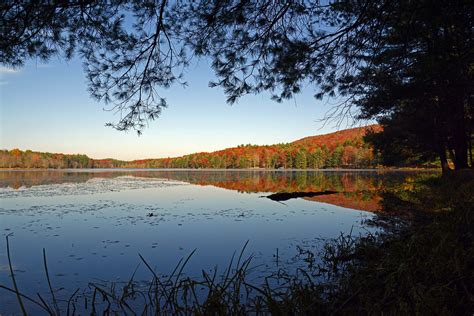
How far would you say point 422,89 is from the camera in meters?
11.6

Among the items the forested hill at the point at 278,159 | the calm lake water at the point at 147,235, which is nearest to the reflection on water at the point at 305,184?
the calm lake water at the point at 147,235

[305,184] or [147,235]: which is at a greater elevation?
[305,184]

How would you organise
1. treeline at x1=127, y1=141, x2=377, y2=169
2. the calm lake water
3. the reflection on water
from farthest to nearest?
treeline at x1=127, y1=141, x2=377, y2=169, the reflection on water, the calm lake water

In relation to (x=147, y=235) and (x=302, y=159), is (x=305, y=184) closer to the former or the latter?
(x=147, y=235)

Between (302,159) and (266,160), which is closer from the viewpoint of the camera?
(302,159)

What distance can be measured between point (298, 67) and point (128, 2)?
365 centimetres

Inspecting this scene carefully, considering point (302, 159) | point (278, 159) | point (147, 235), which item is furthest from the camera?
point (278, 159)

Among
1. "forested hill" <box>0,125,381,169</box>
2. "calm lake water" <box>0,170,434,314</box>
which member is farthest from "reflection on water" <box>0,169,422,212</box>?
"forested hill" <box>0,125,381,169</box>

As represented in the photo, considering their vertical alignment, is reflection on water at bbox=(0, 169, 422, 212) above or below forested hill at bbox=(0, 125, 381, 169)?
below

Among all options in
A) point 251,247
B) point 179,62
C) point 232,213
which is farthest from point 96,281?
point 232,213

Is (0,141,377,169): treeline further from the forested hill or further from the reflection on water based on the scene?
the reflection on water

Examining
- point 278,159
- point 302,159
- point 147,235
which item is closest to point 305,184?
point 147,235

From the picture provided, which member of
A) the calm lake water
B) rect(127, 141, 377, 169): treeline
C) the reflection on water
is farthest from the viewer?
rect(127, 141, 377, 169): treeline

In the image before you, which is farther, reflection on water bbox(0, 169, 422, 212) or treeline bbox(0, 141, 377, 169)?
treeline bbox(0, 141, 377, 169)
